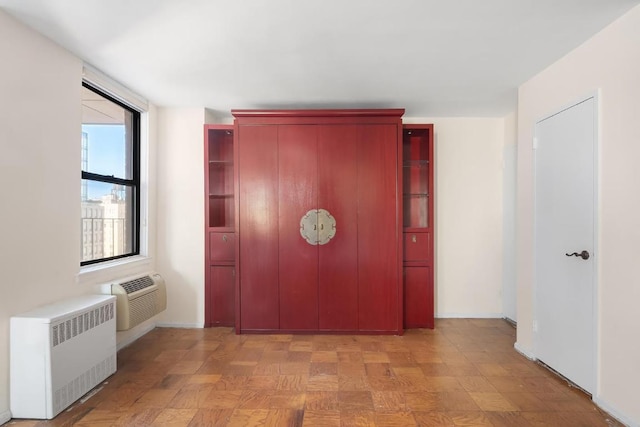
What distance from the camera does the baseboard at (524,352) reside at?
3.37 m

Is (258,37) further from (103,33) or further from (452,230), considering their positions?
(452,230)

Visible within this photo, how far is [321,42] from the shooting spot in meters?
2.69

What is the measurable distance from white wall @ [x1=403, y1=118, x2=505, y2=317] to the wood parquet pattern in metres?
0.81

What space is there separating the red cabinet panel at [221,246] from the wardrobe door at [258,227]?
28cm

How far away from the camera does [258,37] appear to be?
8.61 feet

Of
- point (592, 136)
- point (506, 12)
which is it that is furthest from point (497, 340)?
point (506, 12)

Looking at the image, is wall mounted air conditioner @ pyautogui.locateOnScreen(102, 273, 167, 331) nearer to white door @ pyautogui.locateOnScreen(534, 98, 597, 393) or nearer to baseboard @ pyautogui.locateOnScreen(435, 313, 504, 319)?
baseboard @ pyautogui.locateOnScreen(435, 313, 504, 319)

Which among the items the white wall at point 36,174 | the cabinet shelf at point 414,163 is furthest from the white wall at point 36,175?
the cabinet shelf at point 414,163

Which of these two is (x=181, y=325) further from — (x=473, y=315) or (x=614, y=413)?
(x=614, y=413)

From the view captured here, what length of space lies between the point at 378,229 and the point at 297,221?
92cm

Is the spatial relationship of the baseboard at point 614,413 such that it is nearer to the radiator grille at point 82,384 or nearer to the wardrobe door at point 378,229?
the wardrobe door at point 378,229

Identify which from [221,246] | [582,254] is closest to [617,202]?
[582,254]

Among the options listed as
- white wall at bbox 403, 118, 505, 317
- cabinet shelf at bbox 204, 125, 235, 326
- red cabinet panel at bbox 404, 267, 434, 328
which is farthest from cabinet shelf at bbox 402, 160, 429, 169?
cabinet shelf at bbox 204, 125, 235, 326

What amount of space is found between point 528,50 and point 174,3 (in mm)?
2598
